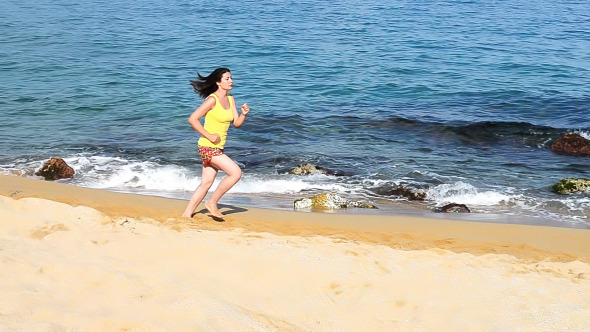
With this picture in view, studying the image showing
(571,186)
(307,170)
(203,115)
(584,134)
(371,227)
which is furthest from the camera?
(584,134)

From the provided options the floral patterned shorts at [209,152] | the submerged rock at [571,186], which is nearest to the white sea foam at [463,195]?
the submerged rock at [571,186]

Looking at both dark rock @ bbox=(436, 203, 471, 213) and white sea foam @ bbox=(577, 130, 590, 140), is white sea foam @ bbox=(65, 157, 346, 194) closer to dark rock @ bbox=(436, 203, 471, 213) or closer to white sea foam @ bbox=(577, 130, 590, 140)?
dark rock @ bbox=(436, 203, 471, 213)

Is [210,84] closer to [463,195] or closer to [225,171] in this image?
[225,171]

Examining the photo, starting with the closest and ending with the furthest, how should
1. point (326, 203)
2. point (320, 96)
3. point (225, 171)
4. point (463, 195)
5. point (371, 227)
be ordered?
point (225, 171), point (371, 227), point (326, 203), point (463, 195), point (320, 96)

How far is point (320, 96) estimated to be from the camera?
62.1 feet

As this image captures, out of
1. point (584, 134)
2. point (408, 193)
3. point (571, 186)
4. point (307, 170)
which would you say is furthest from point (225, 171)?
point (584, 134)

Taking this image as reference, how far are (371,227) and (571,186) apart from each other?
4347 millimetres

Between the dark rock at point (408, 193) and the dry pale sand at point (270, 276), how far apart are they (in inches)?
117

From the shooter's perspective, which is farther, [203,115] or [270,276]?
[203,115]

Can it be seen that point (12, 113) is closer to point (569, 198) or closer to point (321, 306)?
point (569, 198)

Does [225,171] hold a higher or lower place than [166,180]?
higher

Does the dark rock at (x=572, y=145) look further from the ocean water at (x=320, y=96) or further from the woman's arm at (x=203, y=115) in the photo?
the woman's arm at (x=203, y=115)

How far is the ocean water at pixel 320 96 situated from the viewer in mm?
12477

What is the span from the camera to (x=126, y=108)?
17.6m
